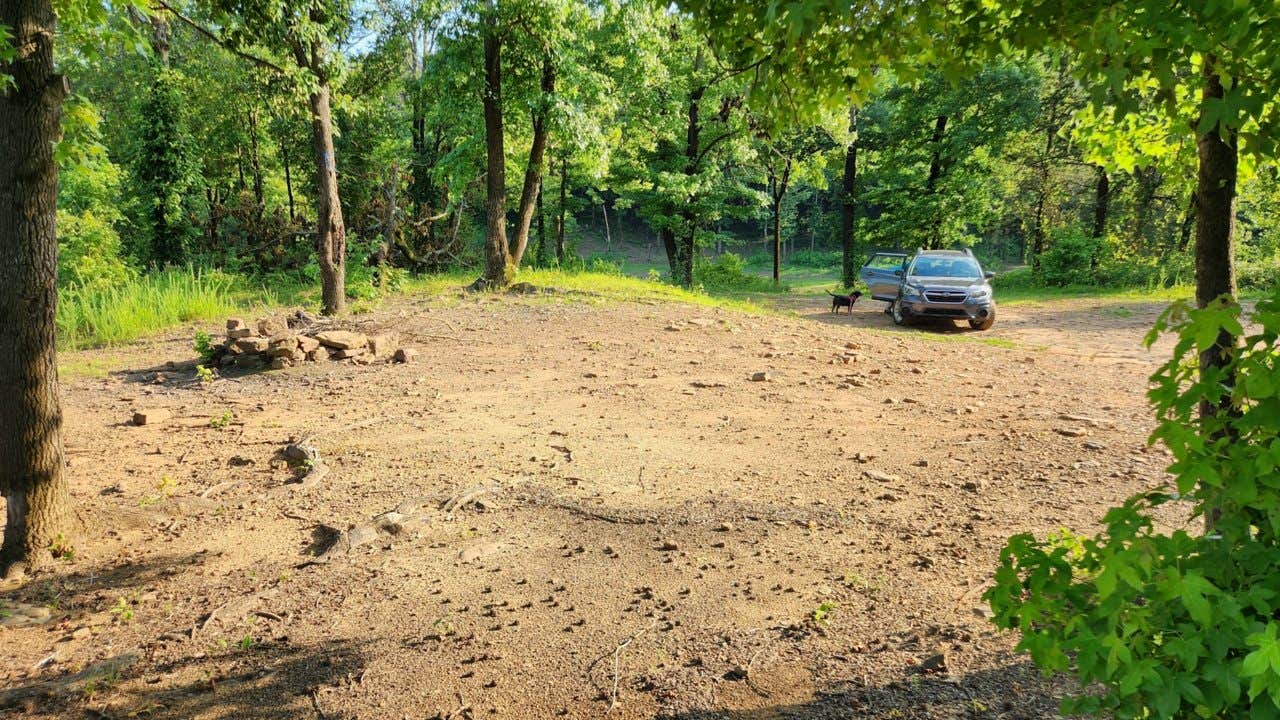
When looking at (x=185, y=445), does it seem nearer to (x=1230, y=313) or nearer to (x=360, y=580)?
(x=360, y=580)

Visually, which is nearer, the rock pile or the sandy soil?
the sandy soil

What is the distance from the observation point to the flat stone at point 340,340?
9.07 meters

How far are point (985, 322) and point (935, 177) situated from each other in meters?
12.7

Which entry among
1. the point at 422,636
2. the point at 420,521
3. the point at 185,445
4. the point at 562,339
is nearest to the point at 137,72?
the point at 562,339

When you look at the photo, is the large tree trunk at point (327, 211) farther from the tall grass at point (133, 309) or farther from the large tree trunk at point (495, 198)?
the large tree trunk at point (495, 198)

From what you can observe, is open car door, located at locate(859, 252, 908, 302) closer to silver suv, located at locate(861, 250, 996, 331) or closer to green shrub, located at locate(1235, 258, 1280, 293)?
silver suv, located at locate(861, 250, 996, 331)

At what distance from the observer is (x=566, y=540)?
447 cm

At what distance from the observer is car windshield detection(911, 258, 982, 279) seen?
48.8 feet

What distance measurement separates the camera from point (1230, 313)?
5.44 ft

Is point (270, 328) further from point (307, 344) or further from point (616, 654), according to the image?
point (616, 654)

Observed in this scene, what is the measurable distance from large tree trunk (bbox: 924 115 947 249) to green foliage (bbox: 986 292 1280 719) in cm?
2434

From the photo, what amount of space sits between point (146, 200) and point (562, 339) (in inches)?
526

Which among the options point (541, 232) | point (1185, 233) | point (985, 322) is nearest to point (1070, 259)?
point (1185, 233)

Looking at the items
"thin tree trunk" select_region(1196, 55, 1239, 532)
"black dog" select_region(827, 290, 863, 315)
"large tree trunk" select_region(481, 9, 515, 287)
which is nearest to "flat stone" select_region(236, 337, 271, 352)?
"large tree trunk" select_region(481, 9, 515, 287)
